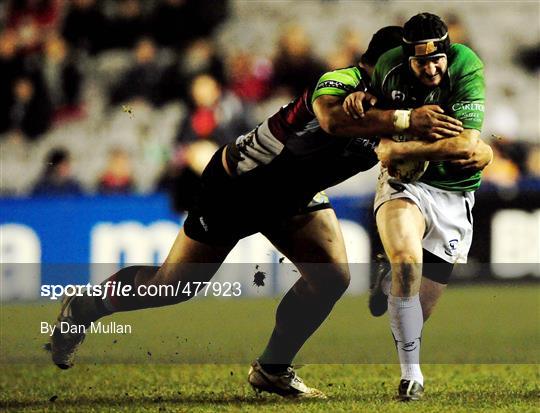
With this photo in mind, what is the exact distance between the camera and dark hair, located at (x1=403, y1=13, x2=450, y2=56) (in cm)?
671

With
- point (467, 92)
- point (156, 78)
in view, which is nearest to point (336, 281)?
point (467, 92)

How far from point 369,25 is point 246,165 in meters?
10.3

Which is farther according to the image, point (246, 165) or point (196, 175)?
point (196, 175)

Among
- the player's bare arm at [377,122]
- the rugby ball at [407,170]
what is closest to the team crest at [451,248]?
the rugby ball at [407,170]

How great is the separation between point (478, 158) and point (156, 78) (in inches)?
364

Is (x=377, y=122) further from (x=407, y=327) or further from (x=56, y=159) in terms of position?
(x=56, y=159)

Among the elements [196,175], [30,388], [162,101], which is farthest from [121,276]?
[162,101]

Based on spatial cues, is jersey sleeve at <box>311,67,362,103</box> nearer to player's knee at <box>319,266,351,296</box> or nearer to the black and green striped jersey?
the black and green striped jersey

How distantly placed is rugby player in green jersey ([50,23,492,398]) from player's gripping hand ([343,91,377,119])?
0.12 feet

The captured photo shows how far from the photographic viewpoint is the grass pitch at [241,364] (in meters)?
6.88

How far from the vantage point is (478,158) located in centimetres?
691

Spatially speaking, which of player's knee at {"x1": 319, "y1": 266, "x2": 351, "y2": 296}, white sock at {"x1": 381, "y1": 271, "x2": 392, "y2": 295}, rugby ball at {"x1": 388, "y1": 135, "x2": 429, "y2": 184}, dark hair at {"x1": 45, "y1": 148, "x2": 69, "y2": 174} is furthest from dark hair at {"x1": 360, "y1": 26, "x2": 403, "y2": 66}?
dark hair at {"x1": 45, "y1": 148, "x2": 69, "y2": 174}

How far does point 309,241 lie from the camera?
23.3 ft

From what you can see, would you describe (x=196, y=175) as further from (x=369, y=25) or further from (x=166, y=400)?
(x=166, y=400)
